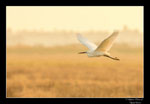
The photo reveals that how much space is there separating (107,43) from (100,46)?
0.59 feet

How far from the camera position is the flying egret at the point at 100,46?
24.5ft

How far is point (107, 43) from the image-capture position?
7.58 meters

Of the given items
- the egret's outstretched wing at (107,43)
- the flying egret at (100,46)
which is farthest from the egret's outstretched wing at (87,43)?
the egret's outstretched wing at (107,43)

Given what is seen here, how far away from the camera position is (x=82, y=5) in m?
8.43

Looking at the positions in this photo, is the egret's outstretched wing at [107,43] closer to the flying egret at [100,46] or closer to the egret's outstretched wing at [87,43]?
the flying egret at [100,46]

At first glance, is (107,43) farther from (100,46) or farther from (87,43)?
(87,43)

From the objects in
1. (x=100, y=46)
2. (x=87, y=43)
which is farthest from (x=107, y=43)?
(x=87, y=43)

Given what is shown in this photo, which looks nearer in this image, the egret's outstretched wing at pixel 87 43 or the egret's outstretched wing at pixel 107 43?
the egret's outstretched wing at pixel 107 43

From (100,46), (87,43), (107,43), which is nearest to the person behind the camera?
(107,43)

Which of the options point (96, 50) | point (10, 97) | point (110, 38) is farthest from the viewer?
point (10, 97)

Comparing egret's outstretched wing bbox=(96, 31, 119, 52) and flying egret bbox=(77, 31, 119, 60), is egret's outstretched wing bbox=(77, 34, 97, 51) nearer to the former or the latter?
flying egret bbox=(77, 31, 119, 60)

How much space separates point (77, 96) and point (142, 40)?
1826mm
